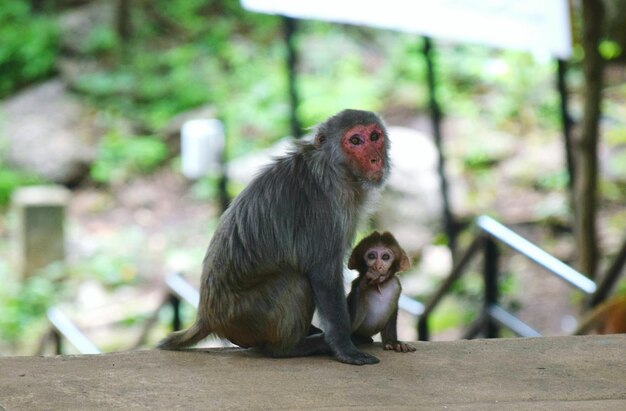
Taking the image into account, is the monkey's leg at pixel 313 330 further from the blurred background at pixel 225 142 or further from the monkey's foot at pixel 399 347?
the blurred background at pixel 225 142

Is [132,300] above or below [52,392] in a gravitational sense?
below

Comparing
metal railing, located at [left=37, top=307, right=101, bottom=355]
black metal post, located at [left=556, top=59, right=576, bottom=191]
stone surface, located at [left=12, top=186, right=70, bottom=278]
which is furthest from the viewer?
stone surface, located at [left=12, top=186, right=70, bottom=278]

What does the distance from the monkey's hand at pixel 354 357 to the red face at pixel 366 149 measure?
0.67 m

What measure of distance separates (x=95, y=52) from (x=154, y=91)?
124 cm

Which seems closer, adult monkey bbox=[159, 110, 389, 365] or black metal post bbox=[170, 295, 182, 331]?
adult monkey bbox=[159, 110, 389, 365]

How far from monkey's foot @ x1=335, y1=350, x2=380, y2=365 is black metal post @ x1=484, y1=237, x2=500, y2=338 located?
2.47 meters

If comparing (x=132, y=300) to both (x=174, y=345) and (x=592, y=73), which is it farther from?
(x=174, y=345)

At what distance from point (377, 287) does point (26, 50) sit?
1263cm

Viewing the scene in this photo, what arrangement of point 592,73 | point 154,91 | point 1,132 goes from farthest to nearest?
1. point 154,91
2. point 1,132
3. point 592,73

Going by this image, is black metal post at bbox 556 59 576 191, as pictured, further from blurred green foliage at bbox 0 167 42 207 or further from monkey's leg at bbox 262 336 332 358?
blurred green foliage at bbox 0 167 42 207

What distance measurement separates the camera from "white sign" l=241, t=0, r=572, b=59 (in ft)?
24.2

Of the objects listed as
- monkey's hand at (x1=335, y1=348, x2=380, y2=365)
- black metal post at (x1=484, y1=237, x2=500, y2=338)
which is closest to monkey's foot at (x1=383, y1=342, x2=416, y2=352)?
monkey's hand at (x1=335, y1=348, x2=380, y2=365)

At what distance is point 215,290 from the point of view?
4129mm

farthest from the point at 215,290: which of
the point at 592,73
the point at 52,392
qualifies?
the point at 592,73
